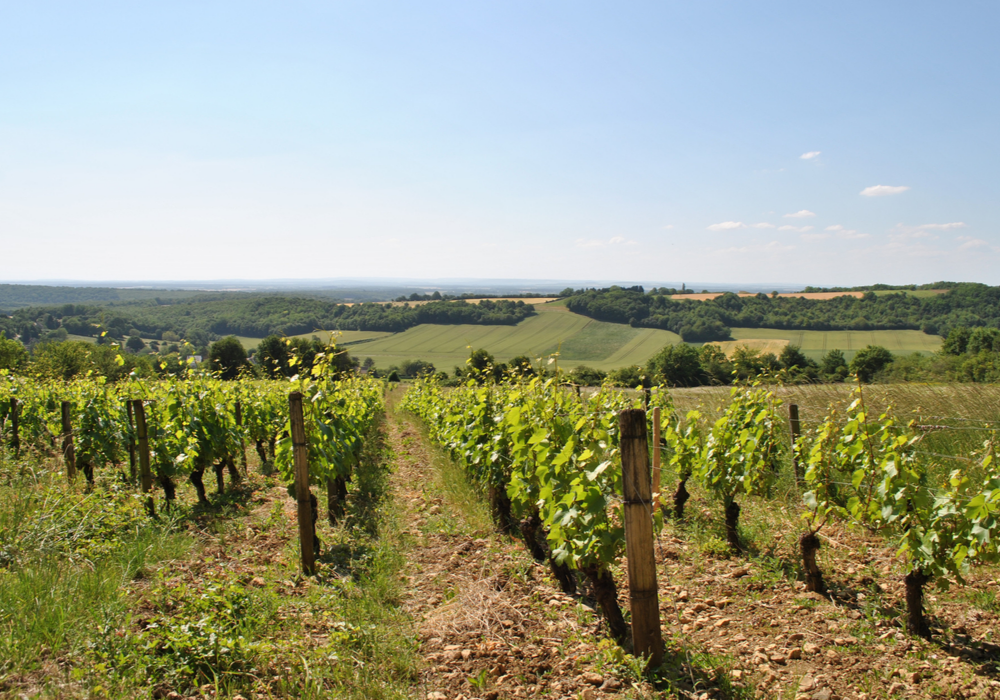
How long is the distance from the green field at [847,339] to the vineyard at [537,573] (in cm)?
3703

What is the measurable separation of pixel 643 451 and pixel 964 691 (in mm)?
2196

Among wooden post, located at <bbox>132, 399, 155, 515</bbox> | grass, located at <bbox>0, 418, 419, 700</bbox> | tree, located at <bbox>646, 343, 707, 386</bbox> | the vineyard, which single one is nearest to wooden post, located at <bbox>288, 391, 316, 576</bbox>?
the vineyard

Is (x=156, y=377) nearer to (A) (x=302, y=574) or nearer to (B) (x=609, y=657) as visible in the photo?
(A) (x=302, y=574)

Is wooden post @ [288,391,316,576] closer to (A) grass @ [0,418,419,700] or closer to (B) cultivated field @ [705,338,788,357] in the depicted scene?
(A) grass @ [0,418,419,700]

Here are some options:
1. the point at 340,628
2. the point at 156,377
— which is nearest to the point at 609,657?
the point at 340,628

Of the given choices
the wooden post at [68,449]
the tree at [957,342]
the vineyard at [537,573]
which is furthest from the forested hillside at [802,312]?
the wooden post at [68,449]

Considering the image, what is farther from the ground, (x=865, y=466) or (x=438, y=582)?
(x=865, y=466)

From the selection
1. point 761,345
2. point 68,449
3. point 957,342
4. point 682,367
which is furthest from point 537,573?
point 761,345

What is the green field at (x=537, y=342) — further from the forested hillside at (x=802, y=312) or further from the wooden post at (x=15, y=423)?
the wooden post at (x=15, y=423)

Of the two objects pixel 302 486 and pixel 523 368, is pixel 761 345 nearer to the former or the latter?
pixel 523 368

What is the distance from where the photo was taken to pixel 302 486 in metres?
4.81

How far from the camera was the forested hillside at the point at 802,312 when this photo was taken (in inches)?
1647

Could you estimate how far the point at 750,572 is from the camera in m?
4.69

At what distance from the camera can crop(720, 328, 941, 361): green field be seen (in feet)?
123
